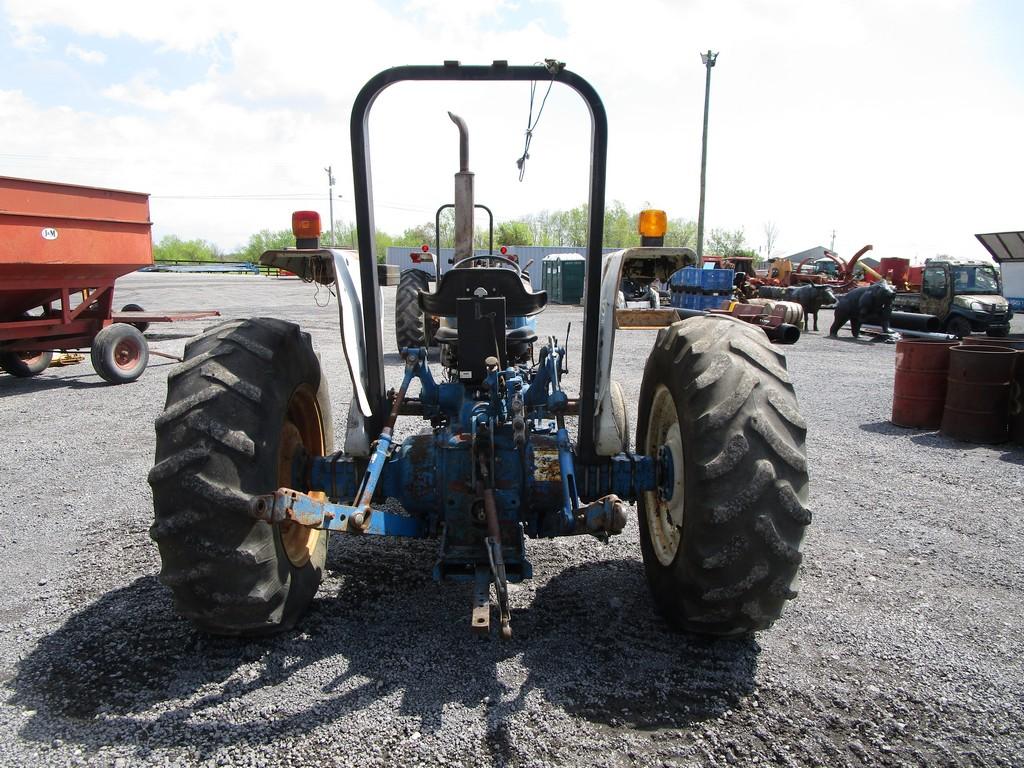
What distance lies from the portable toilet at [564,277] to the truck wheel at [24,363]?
13312mm

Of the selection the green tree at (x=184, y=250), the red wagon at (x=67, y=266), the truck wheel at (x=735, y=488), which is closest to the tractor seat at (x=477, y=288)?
the truck wheel at (x=735, y=488)

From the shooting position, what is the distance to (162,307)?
20.6 m

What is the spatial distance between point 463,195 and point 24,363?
7.88 m

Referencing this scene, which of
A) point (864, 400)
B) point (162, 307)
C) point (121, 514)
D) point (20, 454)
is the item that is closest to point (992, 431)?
point (864, 400)

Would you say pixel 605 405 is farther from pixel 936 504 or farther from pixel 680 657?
pixel 936 504

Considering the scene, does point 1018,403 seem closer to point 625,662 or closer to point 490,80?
point 625,662

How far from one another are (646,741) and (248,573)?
158cm

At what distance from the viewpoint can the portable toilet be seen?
21.1m

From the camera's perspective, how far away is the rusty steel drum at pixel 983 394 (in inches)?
Answer: 271

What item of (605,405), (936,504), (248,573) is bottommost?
(936,504)

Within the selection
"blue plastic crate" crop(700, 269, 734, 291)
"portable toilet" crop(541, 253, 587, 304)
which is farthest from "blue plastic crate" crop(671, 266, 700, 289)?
"portable toilet" crop(541, 253, 587, 304)

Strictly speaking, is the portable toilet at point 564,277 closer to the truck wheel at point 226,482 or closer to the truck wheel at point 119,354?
the truck wheel at point 119,354

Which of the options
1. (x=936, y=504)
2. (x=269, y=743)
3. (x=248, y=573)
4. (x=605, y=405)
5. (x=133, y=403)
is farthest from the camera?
(x=133, y=403)

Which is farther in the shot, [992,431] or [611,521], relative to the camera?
[992,431]
